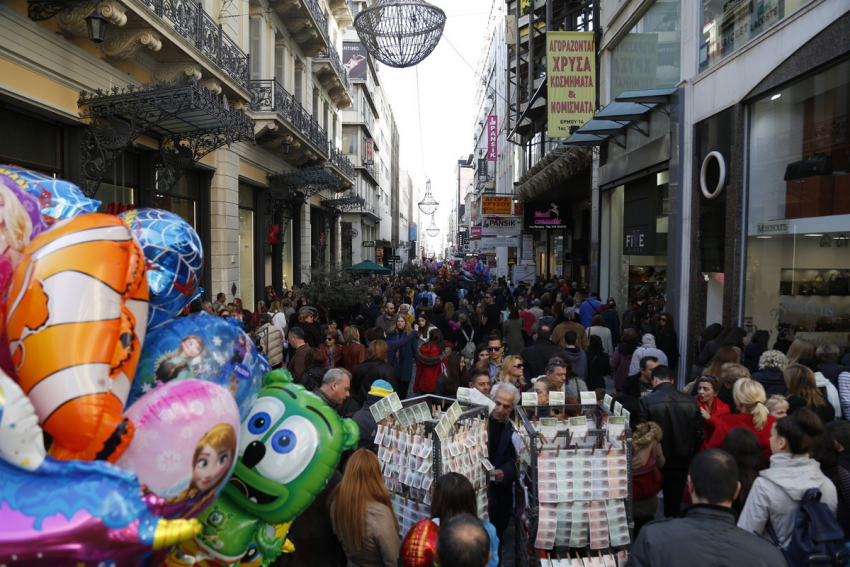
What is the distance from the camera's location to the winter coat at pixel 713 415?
518cm

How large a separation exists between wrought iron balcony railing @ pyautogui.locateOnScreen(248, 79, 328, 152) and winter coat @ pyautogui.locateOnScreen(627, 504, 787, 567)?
1479cm

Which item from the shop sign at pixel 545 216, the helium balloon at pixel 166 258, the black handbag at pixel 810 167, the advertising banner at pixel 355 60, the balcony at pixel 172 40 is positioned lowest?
the helium balloon at pixel 166 258

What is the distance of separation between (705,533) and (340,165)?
28.8 m

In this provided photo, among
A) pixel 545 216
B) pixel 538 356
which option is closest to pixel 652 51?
pixel 538 356

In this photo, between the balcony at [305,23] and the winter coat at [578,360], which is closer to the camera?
the winter coat at [578,360]

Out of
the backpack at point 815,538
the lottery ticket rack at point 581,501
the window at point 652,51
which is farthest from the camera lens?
the window at point 652,51

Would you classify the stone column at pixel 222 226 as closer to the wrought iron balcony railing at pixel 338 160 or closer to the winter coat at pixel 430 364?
the winter coat at pixel 430 364

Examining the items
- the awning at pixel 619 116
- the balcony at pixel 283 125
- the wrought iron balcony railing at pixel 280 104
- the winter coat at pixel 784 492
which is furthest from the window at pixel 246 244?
the winter coat at pixel 784 492

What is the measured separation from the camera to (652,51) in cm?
1382

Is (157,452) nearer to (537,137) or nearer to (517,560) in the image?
(517,560)

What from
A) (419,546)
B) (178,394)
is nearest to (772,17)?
(419,546)

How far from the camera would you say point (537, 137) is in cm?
3328

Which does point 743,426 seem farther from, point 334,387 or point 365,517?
point 334,387

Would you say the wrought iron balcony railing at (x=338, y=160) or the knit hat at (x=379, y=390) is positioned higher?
the wrought iron balcony railing at (x=338, y=160)
